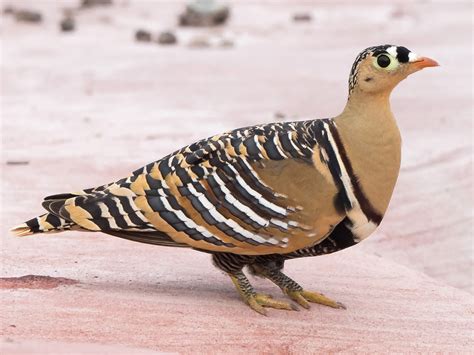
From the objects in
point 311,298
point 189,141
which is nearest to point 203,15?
point 189,141

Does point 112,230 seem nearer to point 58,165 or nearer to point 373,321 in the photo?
point 373,321

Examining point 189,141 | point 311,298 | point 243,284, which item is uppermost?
point 243,284

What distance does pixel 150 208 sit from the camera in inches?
199

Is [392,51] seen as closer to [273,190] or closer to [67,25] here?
[273,190]

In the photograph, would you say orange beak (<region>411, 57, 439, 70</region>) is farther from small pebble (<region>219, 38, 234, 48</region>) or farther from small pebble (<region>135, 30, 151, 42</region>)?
small pebble (<region>135, 30, 151, 42</region>)

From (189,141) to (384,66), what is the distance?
198 inches

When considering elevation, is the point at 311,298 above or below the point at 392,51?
below

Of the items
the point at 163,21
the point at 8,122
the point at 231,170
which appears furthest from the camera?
the point at 163,21

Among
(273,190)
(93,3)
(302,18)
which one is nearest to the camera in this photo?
(273,190)

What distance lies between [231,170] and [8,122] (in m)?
6.36

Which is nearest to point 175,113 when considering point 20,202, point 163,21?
point 20,202

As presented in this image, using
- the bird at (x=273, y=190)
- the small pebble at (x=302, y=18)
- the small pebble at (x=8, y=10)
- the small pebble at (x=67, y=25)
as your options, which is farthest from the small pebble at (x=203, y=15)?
the bird at (x=273, y=190)

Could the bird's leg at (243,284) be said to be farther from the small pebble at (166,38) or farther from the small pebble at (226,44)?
the small pebble at (166,38)

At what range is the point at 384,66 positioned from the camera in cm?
507
